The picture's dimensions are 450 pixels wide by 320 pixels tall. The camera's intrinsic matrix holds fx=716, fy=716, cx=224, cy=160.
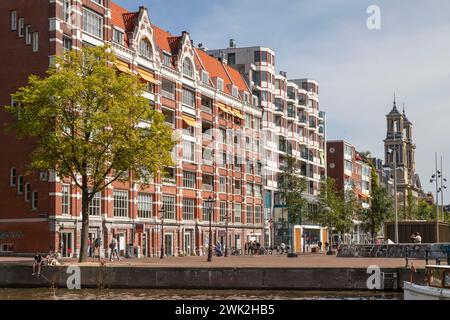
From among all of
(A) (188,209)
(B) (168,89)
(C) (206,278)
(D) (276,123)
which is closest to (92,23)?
(B) (168,89)

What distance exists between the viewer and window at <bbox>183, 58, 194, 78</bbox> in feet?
290

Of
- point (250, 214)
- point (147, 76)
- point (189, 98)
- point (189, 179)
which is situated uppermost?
point (147, 76)

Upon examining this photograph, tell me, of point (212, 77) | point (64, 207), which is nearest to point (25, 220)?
point (64, 207)

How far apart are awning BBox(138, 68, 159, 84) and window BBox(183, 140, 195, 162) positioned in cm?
1013

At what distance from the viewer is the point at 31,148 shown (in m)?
63.2

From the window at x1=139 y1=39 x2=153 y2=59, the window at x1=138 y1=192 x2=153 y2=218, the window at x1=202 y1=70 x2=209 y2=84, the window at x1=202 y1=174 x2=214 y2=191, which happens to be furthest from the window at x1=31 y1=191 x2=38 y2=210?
the window at x1=202 y1=70 x2=209 y2=84

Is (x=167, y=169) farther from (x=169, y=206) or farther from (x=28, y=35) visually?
(x=28, y=35)

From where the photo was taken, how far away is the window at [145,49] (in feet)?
255

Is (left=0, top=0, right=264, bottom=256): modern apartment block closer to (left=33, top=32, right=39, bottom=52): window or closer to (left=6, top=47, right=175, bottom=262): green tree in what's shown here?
(left=33, top=32, right=39, bottom=52): window

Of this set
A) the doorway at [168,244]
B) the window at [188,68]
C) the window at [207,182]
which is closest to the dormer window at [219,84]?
the window at [188,68]

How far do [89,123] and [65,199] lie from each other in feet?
51.8

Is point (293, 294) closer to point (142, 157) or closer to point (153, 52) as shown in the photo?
point (142, 157)

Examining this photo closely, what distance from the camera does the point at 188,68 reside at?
89.6 metres

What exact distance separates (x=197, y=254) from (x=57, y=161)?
4072 centimetres
